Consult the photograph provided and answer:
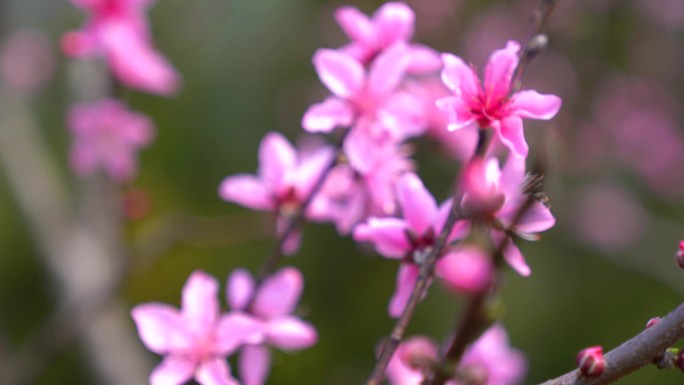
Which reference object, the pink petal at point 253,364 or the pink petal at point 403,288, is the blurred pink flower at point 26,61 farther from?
the pink petal at point 403,288

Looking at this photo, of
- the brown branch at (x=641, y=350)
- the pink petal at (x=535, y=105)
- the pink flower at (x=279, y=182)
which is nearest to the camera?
the brown branch at (x=641, y=350)

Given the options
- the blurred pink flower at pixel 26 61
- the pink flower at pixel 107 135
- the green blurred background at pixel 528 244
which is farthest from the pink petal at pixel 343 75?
the blurred pink flower at pixel 26 61

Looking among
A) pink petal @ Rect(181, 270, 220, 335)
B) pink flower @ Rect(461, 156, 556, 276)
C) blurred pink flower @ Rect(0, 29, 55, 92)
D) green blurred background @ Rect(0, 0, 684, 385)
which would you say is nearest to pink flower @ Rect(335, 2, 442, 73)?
pink flower @ Rect(461, 156, 556, 276)

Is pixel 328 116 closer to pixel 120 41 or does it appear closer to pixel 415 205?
pixel 415 205

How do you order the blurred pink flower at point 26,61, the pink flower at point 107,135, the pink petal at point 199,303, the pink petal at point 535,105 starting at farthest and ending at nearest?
the blurred pink flower at point 26,61 → the pink flower at point 107,135 → the pink petal at point 199,303 → the pink petal at point 535,105

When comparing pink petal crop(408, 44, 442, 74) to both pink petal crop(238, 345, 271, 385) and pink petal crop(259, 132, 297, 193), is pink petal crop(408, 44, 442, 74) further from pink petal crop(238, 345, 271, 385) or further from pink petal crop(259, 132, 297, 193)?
pink petal crop(238, 345, 271, 385)

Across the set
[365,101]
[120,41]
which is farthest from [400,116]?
[120,41]

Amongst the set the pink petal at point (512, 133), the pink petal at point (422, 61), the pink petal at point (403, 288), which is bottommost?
the pink petal at point (403, 288)
